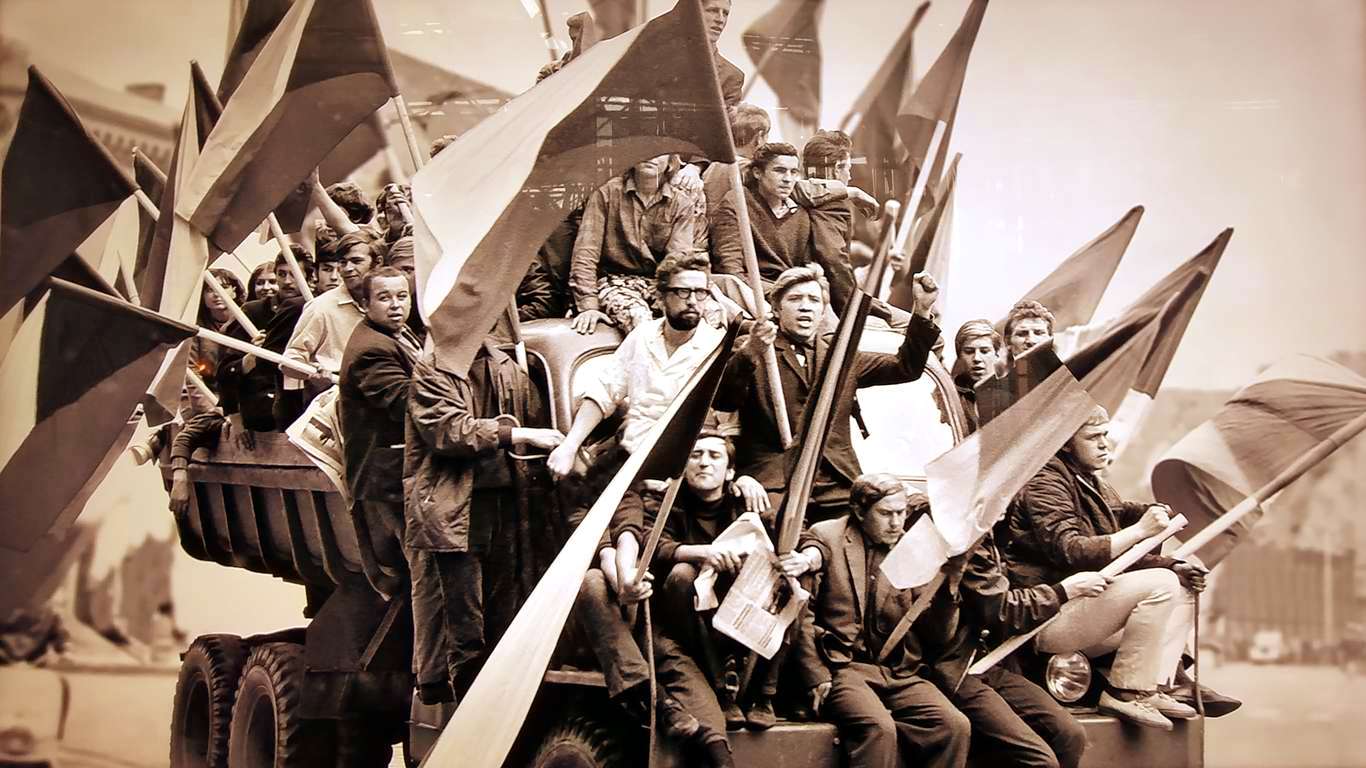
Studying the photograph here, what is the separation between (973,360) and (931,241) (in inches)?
15.8

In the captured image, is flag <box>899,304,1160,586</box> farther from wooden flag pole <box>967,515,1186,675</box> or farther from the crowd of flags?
wooden flag pole <box>967,515,1186,675</box>

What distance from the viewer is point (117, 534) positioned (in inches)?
184

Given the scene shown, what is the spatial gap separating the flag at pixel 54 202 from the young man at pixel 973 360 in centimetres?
245

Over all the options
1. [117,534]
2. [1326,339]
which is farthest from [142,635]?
[1326,339]

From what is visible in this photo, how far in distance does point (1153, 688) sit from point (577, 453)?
1.75 m

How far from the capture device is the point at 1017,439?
14.7ft

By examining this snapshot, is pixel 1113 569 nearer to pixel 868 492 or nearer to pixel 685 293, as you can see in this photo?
pixel 868 492

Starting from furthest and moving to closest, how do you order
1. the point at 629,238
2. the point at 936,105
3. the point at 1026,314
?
the point at 936,105 < the point at 1026,314 < the point at 629,238

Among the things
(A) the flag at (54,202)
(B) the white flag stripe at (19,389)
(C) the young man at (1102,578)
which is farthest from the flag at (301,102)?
(C) the young man at (1102,578)

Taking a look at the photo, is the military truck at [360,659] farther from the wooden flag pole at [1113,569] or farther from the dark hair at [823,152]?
the dark hair at [823,152]

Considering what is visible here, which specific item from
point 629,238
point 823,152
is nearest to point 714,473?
point 629,238

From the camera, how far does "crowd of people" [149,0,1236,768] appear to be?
405 cm

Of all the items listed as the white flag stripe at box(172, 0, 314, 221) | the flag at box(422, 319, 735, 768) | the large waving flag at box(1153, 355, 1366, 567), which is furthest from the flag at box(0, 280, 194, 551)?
the large waving flag at box(1153, 355, 1366, 567)

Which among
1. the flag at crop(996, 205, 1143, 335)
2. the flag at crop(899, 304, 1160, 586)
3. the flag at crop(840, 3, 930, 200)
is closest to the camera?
the flag at crop(899, 304, 1160, 586)
